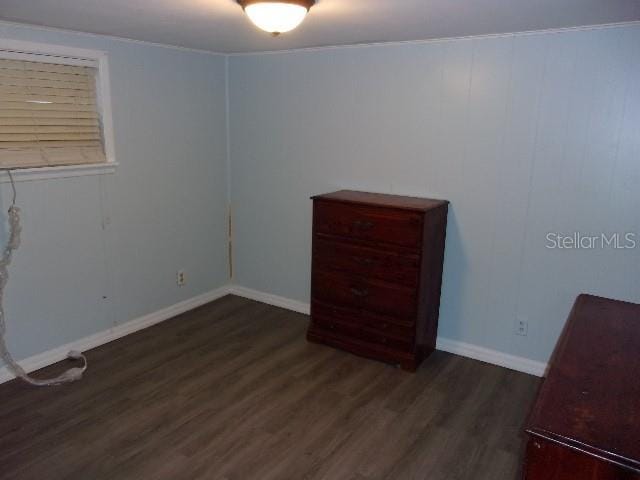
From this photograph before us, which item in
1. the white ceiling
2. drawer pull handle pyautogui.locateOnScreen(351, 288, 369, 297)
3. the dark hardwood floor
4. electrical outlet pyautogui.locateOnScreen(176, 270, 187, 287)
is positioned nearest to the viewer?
the white ceiling

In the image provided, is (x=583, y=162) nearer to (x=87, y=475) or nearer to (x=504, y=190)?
(x=504, y=190)

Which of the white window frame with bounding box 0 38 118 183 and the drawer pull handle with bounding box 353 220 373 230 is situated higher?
the white window frame with bounding box 0 38 118 183

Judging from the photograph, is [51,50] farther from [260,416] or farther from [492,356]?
[492,356]

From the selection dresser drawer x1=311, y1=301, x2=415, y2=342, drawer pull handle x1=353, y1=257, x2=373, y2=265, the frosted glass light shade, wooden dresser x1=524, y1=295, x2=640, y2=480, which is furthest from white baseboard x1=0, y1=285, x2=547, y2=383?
the frosted glass light shade

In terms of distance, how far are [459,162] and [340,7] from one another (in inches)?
53.1

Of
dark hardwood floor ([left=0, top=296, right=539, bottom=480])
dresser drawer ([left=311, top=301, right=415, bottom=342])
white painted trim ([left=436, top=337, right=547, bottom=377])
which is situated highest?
dresser drawer ([left=311, top=301, right=415, bottom=342])

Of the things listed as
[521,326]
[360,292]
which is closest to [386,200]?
[360,292]

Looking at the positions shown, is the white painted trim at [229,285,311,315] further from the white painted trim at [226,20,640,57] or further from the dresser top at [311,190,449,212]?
the white painted trim at [226,20,640,57]

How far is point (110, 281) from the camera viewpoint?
11.0 feet

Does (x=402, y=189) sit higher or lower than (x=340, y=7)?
lower

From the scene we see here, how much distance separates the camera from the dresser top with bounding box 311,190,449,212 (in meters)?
2.94

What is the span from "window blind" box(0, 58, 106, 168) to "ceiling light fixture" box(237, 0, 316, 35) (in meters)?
1.50

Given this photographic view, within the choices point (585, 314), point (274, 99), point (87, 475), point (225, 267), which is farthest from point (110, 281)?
point (585, 314)

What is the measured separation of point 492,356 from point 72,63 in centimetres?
322
